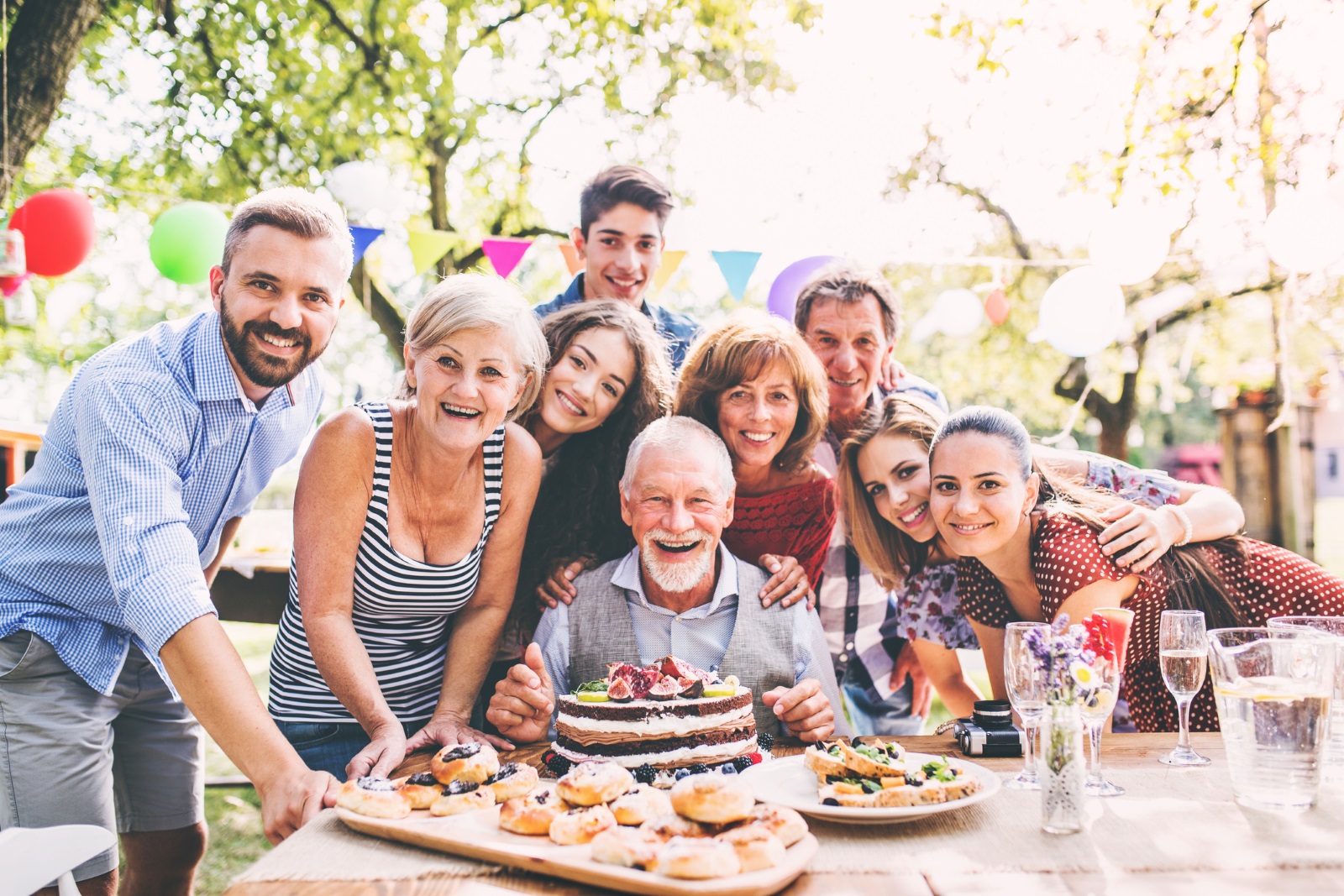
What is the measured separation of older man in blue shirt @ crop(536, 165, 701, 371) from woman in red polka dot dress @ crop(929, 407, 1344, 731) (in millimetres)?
1985

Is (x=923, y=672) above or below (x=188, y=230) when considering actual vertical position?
below

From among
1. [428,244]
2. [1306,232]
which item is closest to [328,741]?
[428,244]

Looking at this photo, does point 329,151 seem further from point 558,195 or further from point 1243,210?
point 1243,210

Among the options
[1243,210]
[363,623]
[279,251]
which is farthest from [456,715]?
[1243,210]

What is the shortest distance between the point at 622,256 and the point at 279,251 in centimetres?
219

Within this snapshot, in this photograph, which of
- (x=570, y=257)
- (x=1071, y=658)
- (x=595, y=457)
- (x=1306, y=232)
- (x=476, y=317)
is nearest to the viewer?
(x=1071, y=658)

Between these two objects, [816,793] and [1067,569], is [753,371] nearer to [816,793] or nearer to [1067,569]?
[1067,569]

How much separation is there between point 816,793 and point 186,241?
18.2ft

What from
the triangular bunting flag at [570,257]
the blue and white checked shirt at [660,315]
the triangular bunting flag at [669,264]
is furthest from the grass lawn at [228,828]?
the triangular bunting flag at [669,264]

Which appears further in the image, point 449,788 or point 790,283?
point 790,283

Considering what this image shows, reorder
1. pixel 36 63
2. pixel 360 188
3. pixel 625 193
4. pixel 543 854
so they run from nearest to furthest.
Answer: pixel 543 854
pixel 625 193
pixel 36 63
pixel 360 188

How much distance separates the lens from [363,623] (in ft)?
10.3

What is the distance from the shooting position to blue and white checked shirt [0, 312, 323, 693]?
2592 mm

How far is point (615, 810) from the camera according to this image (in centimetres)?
197
